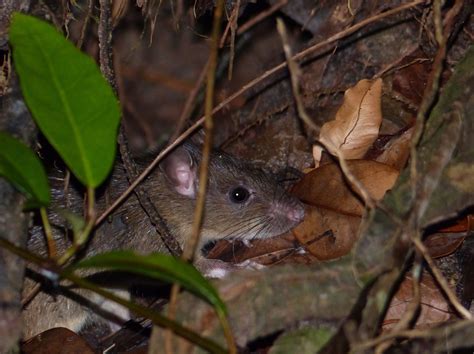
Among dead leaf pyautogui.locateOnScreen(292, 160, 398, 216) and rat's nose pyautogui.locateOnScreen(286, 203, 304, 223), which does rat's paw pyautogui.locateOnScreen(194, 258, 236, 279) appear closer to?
rat's nose pyautogui.locateOnScreen(286, 203, 304, 223)

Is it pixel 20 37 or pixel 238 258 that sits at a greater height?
pixel 20 37

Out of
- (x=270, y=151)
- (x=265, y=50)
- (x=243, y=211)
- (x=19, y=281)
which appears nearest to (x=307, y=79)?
(x=270, y=151)

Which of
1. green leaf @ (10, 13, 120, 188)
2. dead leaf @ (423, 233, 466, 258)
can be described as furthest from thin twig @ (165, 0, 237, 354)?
dead leaf @ (423, 233, 466, 258)

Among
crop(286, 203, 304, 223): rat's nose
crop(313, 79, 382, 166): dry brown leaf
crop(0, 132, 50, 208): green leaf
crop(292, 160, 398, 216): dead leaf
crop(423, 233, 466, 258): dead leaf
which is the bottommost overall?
crop(286, 203, 304, 223): rat's nose

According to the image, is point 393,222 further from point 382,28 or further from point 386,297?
point 382,28

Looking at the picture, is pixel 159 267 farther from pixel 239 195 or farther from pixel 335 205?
pixel 239 195

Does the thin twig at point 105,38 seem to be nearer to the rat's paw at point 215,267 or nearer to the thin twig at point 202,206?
the thin twig at point 202,206
